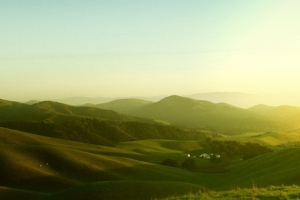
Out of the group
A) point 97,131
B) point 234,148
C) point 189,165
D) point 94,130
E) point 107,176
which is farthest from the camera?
point 94,130

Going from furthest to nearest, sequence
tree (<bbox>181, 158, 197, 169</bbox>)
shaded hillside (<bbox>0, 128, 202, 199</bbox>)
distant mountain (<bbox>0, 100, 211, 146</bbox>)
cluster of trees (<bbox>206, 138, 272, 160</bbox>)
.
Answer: distant mountain (<bbox>0, 100, 211, 146</bbox>) → cluster of trees (<bbox>206, 138, 272, 160</bbox>) → tree (<bbox>181, 158, 197, 169</bbox>) → shaded hillside (<bbox>0, 128, 202, 199</bbox>)

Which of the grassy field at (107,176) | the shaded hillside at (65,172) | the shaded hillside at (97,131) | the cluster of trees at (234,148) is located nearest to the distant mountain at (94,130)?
the shaded hillside at (97,131)

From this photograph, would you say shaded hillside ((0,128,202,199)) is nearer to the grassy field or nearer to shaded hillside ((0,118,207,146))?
the grassy field

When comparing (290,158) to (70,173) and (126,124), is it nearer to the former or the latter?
(70,173)

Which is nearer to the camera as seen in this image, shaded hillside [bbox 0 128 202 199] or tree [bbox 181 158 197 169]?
shaded hillside [bbox 0 128 202 199]

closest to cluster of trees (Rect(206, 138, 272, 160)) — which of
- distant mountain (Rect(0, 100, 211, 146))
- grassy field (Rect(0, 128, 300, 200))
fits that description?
distant mountain (Rect(0, 100, 211, 146))

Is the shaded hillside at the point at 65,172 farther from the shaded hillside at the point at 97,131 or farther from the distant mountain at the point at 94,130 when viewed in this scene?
the distant mountain at the point at 94,130

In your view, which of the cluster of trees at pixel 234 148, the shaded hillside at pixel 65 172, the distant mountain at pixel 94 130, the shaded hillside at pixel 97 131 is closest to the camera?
the shaded hillside at pixel 65 172

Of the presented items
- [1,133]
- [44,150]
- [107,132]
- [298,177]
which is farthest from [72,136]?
[298,177]

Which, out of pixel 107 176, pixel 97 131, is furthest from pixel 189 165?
pixel 97 131


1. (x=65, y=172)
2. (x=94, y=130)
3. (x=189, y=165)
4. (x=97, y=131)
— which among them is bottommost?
(x=189, y=165)

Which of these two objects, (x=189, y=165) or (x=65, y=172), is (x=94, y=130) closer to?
(x=189, y=165)
